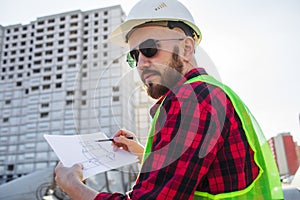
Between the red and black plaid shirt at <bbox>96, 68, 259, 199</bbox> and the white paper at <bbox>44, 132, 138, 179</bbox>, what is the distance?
0.32 metres

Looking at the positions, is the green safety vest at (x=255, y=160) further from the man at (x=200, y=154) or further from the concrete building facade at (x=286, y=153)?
the concrete building facade at (x=286, y=153)

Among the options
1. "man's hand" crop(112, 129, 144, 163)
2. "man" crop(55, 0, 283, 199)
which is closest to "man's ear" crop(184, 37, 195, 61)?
"man" crop(55, 0, 283, 199)

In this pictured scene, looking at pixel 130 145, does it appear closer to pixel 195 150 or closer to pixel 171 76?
pixel 171 76

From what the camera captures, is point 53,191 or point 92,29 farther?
point 92,29

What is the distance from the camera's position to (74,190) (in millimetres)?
850

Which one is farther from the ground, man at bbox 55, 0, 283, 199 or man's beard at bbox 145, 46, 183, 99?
man's beard at bbox 145, 46, 183, 99

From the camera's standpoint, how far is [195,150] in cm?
72

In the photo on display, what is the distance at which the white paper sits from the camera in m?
1.07

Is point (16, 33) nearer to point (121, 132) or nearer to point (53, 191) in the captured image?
point (53, 191)

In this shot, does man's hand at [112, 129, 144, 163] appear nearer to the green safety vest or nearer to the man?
the man

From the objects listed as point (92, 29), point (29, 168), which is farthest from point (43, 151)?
point (92, 29)

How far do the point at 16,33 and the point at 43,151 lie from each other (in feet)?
74.7

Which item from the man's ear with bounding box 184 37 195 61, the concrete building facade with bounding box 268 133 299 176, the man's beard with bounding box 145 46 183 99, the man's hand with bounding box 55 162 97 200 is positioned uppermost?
the man's ear with bounding box 184 37 195 61

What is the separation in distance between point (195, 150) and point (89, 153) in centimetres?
60
